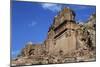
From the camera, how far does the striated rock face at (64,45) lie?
297cm

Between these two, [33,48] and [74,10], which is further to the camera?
[74,10]

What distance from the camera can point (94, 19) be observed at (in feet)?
10.8

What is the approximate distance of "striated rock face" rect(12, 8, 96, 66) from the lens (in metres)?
2.97

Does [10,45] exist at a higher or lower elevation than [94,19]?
lower

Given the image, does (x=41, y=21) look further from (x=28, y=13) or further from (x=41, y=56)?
(x=41, y=56)

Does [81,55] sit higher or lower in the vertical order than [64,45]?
lower

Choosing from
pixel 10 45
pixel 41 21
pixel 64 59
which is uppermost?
pixel 41 21

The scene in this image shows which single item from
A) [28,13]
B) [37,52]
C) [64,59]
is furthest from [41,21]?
[64,59]

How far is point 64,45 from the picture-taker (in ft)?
10.2

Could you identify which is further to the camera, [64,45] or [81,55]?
[81,55]

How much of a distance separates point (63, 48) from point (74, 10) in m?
0.54
